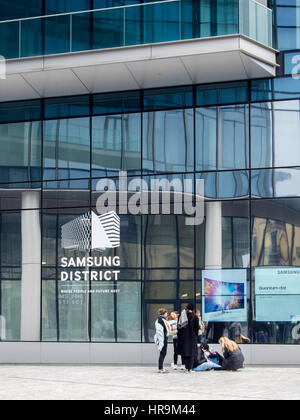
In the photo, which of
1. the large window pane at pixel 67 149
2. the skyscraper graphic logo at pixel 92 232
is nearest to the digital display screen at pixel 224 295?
the skyscraper graphic logo at pixel 92 232

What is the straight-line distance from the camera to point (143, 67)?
70.9ft

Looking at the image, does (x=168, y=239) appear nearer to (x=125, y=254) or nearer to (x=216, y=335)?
(x=125, y=254)

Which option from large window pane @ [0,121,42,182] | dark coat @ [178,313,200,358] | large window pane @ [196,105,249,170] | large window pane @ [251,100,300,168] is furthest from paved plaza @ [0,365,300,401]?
large window pane @ [0,121,42,182]

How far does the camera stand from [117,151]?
23.0m

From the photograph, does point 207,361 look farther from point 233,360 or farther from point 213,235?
point 213,235

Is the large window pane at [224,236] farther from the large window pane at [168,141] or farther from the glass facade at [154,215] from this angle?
the large window pane at [168,141]

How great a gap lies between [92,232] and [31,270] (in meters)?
2.17

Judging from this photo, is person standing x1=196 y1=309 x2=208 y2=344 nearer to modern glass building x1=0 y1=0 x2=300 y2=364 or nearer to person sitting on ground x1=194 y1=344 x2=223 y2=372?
modern glass building x1=0 y1=0 x2=300 y2=364

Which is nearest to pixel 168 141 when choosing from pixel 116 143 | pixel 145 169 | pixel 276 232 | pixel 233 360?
pixel 145 169

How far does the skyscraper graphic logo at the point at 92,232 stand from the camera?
2284cm

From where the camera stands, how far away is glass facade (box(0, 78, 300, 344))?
70.0ft
